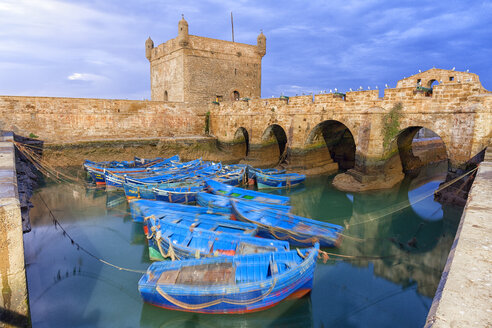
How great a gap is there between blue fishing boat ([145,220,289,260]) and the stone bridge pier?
30.8ft

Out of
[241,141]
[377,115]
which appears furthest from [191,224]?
[241,141]

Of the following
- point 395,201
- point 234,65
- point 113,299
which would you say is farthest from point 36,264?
point 234,65

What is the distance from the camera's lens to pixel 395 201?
14070mm

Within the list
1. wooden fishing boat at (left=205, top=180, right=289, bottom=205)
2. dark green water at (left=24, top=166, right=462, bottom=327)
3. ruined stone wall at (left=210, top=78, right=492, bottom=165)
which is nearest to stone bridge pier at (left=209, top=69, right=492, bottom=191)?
ruined stone wall at (left=210, top=78, right=492, bottom=165)

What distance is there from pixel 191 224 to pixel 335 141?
1553 cm

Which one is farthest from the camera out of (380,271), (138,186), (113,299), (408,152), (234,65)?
(234,65)

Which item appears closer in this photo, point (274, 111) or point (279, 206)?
point (279, 206)

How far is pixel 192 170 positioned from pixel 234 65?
16.4m

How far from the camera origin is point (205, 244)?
7.39 meters

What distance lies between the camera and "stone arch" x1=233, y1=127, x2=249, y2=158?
78.3 ft

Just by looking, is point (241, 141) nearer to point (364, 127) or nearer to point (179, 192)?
point (364, 127)

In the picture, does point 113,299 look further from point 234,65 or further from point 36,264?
point 234,65

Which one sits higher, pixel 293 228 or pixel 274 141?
pixel 274 141

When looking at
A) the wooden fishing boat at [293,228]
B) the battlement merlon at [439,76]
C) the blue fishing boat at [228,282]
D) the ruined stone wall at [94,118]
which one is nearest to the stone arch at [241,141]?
the ruined stone wall at [94,118]
